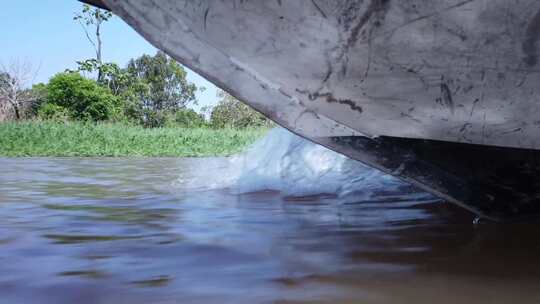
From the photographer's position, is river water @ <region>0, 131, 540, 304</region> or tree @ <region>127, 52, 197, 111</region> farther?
tree @ <region>127, 52, 197, 111</region>

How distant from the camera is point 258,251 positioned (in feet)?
5.51

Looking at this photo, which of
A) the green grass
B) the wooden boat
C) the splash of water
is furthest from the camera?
the green grass

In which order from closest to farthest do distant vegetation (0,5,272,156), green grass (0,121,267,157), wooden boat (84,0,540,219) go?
wooden boat (84,0,540,219) < green grass (0,121,267,157) < distant vegetation (0,5,272,156)

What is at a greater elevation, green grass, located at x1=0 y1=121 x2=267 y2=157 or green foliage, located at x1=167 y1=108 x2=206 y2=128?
green foliage, located at x1=167 y1=108 x2=206 y2=128

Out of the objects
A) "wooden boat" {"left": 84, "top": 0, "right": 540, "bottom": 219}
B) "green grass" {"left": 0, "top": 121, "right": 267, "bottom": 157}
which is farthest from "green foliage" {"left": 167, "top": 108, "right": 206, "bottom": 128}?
"wooden boat" {"left": 84, "top": 0, "right": 540, "bottom": 219}

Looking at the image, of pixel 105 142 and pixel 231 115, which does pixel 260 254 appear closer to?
pixel 105 142

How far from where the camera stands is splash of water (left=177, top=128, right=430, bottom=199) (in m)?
3.66

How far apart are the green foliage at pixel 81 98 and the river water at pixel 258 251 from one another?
1139 inches

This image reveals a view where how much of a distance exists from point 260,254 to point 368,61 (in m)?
0.62

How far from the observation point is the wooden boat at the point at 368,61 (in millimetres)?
1408

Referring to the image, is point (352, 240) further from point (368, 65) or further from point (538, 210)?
point (538, 210)

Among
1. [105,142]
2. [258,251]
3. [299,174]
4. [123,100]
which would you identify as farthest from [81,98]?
[258,251]

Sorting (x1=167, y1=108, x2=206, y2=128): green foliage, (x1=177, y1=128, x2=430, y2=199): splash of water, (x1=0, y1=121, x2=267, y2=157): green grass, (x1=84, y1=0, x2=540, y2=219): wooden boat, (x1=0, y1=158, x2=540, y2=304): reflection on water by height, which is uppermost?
(x1=167, y1=108, x2=206, y2=128): green foliage

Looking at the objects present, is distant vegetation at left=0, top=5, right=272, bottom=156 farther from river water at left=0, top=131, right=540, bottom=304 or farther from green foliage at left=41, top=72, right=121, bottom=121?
river water at left=0, top=131, right=540, bottom=304
